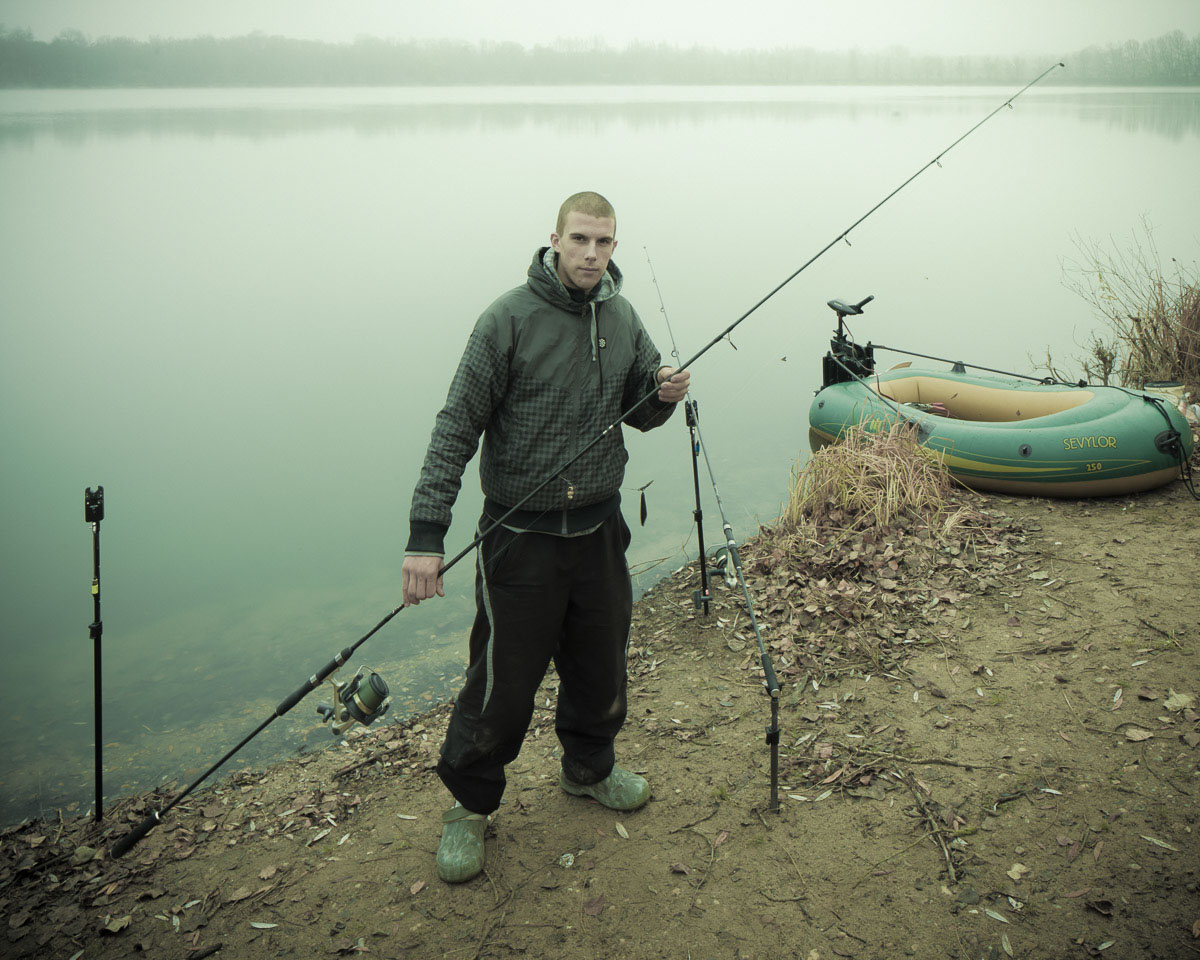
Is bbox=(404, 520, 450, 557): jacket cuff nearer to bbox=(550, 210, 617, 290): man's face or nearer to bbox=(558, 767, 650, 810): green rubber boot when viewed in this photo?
bbox=(550, 210, 617, 290): man's face

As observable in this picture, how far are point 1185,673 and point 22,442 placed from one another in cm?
1240

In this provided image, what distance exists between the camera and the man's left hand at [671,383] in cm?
262

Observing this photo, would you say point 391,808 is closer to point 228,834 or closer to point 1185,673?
point 228,834

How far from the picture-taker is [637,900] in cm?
269

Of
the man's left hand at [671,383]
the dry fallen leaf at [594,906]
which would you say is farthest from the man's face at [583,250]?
the dry fallen leaf at [594,906]

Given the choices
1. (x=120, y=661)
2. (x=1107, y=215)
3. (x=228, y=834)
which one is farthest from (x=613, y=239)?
(x=1107, y=215)

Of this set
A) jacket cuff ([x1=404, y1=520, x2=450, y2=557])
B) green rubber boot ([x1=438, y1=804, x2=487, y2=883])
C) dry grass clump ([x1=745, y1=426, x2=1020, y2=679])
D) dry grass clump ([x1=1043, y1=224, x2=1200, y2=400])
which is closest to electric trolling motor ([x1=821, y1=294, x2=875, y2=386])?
dry grass clump ([x1=745, y1=426, x2=1020, y2=679])

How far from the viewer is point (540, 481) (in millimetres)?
2518

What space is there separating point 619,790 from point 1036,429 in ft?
13.3

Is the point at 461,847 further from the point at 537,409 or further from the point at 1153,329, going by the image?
the point at 1153,329

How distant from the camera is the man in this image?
2.44 m

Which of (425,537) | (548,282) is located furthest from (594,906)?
(548,282)

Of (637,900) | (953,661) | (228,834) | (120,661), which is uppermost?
(953,661)

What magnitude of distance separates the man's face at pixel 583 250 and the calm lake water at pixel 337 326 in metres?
3.24
